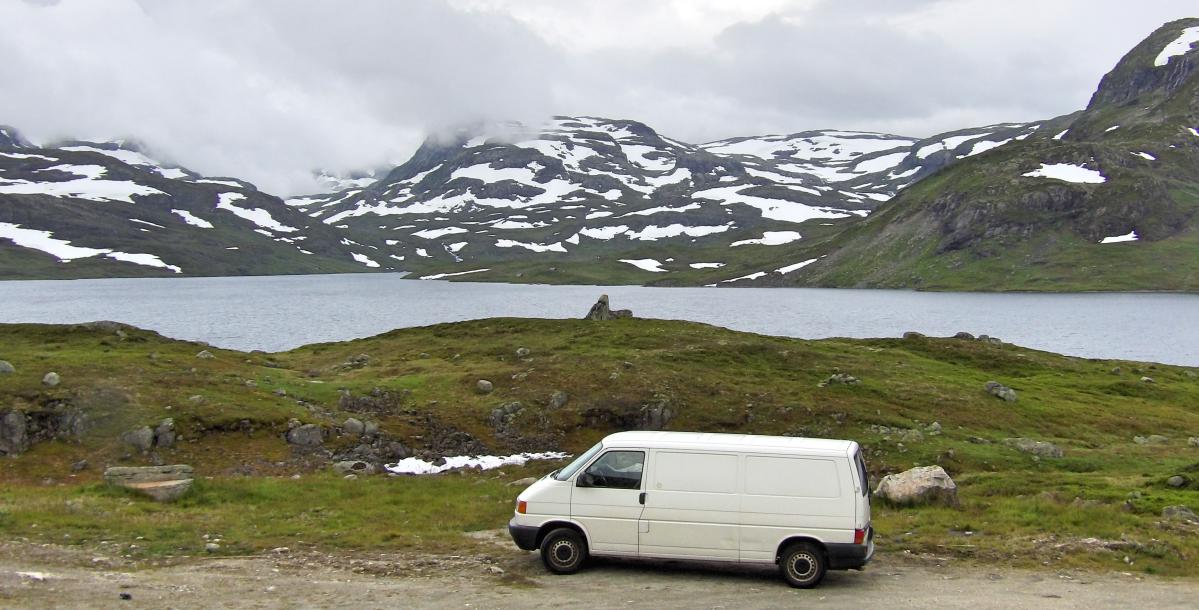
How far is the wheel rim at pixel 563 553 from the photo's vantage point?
18672 millimetres

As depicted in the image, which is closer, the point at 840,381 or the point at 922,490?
the point at 922,490

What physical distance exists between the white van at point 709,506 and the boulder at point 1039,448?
70.4 feet

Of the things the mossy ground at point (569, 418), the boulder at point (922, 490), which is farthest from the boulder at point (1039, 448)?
the boulder at point (922, 490)

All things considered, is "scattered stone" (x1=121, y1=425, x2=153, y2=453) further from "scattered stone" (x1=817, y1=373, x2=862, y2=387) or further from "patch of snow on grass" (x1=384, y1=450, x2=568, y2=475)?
"scattered stone" (x1=817, y1=373, x2=862, y2=387)

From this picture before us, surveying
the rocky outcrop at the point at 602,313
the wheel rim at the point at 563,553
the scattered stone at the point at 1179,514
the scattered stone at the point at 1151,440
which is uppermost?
the rocky outcrop at the point at 602,313

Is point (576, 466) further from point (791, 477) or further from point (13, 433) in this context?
point (13, 433)

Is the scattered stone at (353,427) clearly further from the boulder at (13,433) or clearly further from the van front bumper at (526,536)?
the van front bumper at (526,536)

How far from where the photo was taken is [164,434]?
34344 millimetres

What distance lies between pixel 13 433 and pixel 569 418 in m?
23.9

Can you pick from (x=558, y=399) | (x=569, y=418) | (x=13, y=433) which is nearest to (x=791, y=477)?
(x=569, y=418)

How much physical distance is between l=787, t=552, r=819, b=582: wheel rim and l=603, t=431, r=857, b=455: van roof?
91.5 inches

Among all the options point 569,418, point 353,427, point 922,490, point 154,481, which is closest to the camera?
point 922,490

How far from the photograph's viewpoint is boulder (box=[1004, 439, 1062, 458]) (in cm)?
3569

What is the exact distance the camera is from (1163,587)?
17.6 metres
